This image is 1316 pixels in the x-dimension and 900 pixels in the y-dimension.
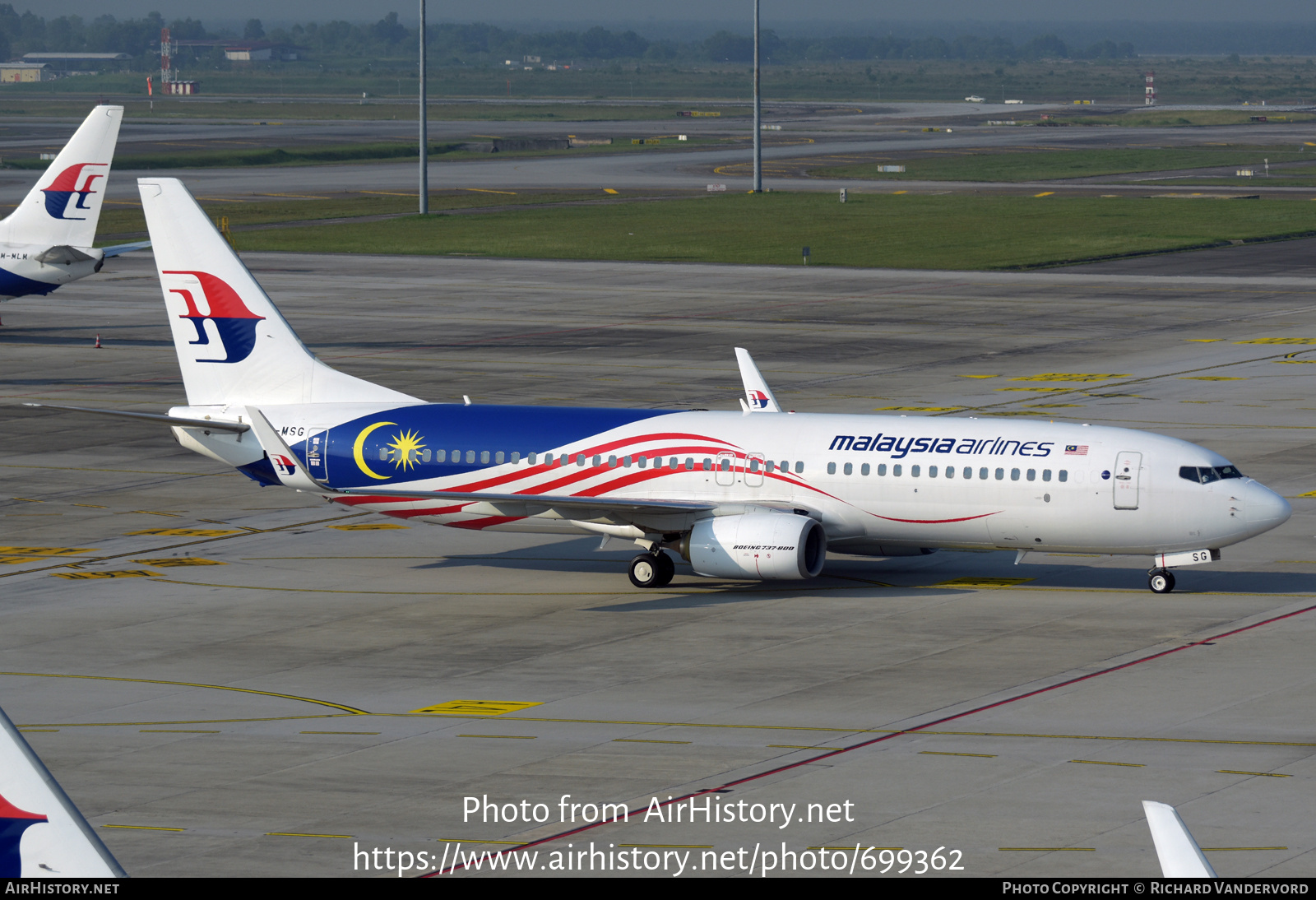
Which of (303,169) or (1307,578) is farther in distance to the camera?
(303,169)

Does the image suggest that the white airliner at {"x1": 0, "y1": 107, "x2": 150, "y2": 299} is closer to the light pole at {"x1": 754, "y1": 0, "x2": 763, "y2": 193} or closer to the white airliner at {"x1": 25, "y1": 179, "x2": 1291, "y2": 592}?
the white airliner at {"x1": 25, "y1": 179, "x2": 1291, "y2": 592}

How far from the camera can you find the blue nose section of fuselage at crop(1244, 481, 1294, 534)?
38062mm

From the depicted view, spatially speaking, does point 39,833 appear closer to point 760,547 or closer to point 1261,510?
point 760,547

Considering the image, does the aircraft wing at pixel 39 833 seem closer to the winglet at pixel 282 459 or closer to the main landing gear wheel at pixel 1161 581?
the winglet at pixel 282 459

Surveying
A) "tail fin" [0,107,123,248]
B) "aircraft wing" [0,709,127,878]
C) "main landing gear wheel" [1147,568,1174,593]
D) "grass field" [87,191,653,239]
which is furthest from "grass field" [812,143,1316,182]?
"aircraft wing" [0,709,127,878]

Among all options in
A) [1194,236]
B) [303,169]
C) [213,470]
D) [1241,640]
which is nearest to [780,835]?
[1241,640]

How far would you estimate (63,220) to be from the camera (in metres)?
75.1

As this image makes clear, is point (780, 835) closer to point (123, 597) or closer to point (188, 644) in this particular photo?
point (188, 644)

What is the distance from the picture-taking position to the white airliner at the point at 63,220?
243 feet

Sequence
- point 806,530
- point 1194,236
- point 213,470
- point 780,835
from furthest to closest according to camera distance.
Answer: point 1194,236 < point 213,470 < point 806,530 < point 780,835

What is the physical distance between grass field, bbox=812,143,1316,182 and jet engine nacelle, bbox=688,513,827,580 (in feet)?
432

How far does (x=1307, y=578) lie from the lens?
40.8 metres

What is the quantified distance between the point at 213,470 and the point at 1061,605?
2700cm

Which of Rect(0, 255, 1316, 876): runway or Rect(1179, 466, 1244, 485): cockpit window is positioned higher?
Rect(1179, 466, 1244, 485): cockpit window
